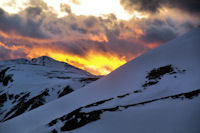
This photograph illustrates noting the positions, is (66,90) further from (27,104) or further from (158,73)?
(158,73)

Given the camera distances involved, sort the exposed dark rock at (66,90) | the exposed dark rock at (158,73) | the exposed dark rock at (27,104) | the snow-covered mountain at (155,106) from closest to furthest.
Result: the snow-covered mountain at (155,106), the exposed dark rock at (158,73), the exposed dark rock at (27,104), the exposed dark rock at (66,90)

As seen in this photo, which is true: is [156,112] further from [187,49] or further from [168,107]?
[187,49]

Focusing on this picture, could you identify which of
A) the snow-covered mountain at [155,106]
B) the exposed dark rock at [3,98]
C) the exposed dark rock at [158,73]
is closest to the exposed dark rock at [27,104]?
the exposed dark rock at [3,98]

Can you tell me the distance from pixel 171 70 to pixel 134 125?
1001cm

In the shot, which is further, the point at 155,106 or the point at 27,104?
the point at 27,104

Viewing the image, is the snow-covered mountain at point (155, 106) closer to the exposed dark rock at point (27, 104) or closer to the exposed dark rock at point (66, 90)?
the exposed dark rock at point (27, 104)

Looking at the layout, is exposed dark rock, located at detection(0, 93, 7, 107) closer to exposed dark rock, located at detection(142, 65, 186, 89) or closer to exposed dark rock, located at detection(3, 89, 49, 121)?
exposed dark rock, located at detection(3, 89, 49, 121)

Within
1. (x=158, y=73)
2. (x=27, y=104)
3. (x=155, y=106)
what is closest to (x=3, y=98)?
(x=27, y=104)

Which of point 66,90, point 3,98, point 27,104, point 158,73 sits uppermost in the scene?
point 3,98

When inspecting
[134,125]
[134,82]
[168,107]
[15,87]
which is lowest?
[134,125]

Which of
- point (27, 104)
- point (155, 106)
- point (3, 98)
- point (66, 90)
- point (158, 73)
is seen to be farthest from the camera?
point (3, 98)

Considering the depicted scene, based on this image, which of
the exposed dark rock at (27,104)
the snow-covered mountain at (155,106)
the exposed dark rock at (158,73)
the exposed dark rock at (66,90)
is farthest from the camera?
the exposed dark rock at (66,90)

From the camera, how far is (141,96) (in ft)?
39.8

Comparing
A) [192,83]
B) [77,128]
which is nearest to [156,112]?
[192,83]
